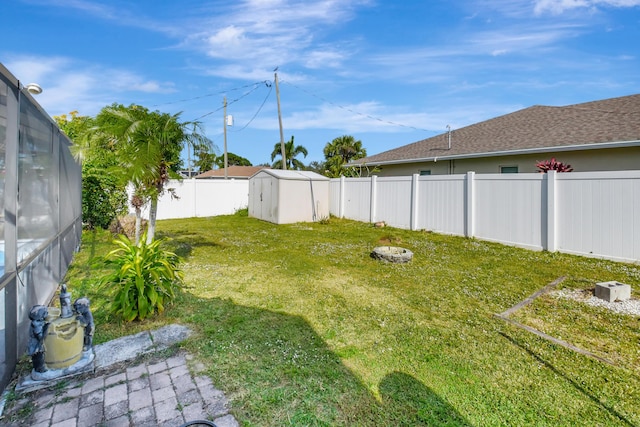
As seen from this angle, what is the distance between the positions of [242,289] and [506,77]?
12663 millimetres

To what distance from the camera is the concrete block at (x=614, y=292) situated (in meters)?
4.00

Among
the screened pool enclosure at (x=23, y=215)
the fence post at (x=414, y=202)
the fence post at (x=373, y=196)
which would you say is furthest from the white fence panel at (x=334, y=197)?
the screened pool enclosure at (x=23, y=215)

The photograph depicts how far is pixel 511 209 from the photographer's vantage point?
7.20 meters

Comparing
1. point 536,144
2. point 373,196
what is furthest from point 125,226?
point 536,144

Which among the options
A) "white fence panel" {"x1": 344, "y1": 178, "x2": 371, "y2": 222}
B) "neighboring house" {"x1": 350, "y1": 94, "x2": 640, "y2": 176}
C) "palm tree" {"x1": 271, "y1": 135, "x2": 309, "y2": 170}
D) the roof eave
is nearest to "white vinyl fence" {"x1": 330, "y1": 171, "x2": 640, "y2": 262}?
"white fence panel" {"x1": 344, "y1": 178, "x2": 371, "y2": 222}

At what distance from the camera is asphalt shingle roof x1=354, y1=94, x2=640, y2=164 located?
8.38 metres

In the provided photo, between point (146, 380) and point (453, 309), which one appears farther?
point (453, 309)

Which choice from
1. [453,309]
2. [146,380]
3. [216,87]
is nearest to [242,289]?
[146,380]

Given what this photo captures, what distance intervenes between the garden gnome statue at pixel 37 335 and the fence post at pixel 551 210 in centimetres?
803

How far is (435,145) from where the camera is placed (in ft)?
42.7

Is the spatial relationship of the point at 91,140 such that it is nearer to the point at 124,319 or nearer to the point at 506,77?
the point at 124,319

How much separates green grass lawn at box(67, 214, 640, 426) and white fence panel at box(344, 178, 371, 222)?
17.3 ft

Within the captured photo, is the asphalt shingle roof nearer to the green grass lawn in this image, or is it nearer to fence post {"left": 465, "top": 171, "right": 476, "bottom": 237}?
fence post {"left": 465, "top": 171, "right": 476, "bottom": 237}

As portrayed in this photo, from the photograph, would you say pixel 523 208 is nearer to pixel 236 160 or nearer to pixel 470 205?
pixel 470 205
